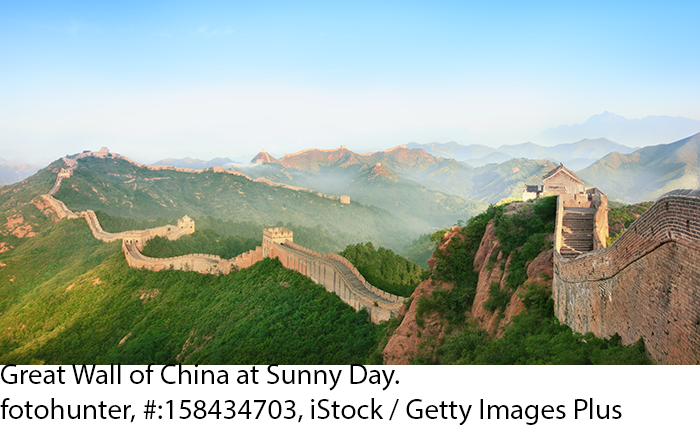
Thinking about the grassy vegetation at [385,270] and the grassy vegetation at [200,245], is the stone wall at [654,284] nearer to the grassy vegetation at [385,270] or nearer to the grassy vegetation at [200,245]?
the grassy vegetation at [385,270]

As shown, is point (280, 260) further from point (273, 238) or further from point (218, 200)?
point (218, 200)

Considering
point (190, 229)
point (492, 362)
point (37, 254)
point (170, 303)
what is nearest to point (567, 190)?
point (492, 362)

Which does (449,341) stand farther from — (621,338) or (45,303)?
(45,303)

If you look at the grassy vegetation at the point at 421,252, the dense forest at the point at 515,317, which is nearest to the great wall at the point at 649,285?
the dense forest at the point at 515,317

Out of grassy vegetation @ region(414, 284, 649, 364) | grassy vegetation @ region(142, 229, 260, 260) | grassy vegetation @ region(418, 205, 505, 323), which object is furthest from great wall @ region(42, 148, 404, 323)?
grassy vegetation @ region(414, 284, 649, 364)

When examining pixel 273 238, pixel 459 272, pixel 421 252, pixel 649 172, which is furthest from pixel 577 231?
pixel 649 172
